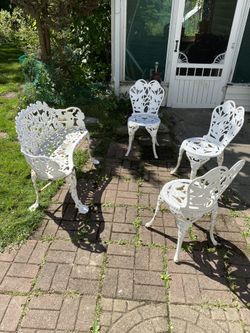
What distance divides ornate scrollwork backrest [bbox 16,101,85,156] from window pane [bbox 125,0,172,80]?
2288mm

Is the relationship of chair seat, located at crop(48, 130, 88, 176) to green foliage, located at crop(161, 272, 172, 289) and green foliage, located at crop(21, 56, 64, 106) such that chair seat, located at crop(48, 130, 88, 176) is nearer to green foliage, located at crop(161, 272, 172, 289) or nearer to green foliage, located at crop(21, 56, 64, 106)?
green foliage, located at crop(161, 272, 172, 289)

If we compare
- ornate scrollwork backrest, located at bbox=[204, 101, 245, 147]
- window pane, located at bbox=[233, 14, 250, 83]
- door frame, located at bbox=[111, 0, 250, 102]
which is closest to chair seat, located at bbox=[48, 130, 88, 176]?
ornate scrollwork backrest, located at bbox=[204, 101, 245, 147]

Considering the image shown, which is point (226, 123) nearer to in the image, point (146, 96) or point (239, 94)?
point (146, 96)

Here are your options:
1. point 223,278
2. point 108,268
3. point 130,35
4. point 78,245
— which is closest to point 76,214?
point 78,245

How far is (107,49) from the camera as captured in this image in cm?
654

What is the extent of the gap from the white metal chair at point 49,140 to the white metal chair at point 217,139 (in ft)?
4.78

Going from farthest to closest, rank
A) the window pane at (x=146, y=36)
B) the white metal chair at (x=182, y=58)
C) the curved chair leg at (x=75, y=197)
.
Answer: the white metal chair at (x=182, y=58) < the window pane at (x=146, y=36) < the curved chair leg at (x=75, y=197)

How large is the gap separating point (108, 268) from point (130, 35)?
473 centimetres

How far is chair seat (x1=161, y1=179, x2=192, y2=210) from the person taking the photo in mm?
2886

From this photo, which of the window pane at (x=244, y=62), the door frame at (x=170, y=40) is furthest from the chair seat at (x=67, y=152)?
the window pane at (x=244, y=62)

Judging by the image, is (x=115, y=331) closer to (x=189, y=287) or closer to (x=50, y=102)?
(x=189, y=287)

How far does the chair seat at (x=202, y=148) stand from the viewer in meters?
3.82

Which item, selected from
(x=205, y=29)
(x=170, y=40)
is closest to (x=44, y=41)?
(x=170, y=40)

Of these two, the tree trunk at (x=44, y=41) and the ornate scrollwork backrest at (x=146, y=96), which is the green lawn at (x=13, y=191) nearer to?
the tree trunk at (x=44, y=41)
